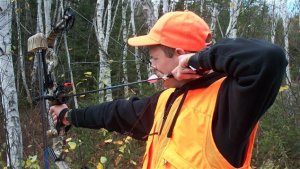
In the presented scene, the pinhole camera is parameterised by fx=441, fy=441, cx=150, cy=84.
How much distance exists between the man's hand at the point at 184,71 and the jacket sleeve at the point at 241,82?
2.6 inches

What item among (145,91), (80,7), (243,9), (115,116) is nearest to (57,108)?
(115,116)

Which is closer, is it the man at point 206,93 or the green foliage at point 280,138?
the man at point 206,93

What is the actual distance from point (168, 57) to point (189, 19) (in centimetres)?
19

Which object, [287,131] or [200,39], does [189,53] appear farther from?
[287,131]

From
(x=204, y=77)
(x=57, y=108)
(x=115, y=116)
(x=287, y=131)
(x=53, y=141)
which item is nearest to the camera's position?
(x=204, y=77)

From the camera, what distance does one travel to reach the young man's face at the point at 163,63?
1953 mm

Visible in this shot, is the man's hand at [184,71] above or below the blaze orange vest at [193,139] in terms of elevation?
above

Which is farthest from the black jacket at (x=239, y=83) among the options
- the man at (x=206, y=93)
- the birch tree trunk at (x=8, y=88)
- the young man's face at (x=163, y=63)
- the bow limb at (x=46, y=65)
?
the birch tree trunk at (x=8, y=88)

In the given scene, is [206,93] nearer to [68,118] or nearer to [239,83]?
[239,83]

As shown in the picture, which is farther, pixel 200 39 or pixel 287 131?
pixel 287 131

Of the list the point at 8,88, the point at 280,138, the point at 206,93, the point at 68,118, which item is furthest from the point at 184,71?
the point at 280,138

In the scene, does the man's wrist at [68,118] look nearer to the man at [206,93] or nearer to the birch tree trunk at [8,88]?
the man at [206,93]

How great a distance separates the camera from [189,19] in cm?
192

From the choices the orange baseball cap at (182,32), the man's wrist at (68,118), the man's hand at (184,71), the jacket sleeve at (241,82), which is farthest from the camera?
the man's wrist at (68,118)
